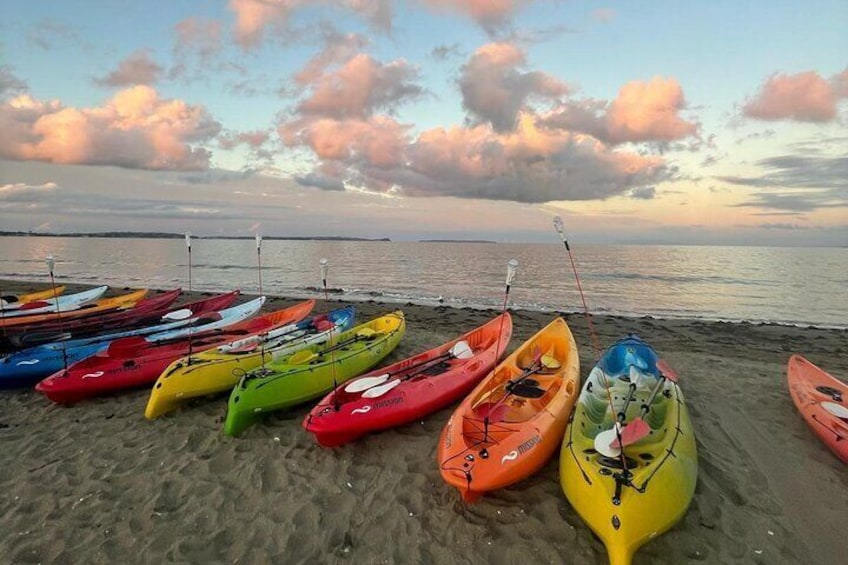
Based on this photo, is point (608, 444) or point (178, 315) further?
point (178, 315)

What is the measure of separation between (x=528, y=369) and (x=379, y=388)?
2.91 metres

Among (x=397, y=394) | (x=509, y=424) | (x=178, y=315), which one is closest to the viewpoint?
(x=509, y=424)

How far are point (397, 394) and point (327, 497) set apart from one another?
178 cm

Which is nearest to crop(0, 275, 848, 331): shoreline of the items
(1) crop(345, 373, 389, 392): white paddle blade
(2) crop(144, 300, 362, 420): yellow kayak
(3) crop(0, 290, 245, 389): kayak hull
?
(2) crop(144, 300, 362, 420): yellow kayak

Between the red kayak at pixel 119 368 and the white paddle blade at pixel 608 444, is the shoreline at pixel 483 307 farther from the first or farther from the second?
the white paddle blade at pixel 608 444

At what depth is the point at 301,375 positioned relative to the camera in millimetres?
7102

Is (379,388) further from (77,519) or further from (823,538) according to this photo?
(823,538)

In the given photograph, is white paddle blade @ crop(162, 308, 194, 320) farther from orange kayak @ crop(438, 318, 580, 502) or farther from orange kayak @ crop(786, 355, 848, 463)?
orange kayak @ crop(786, 355, 848, 463)

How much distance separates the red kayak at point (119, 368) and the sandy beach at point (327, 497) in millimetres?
318

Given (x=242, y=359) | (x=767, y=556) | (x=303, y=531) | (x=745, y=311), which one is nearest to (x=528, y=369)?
(x=767, y=556)

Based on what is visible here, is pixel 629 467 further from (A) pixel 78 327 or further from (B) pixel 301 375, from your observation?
(A) pixel 78 327

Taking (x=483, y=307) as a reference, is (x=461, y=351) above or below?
above

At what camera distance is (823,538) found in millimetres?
4441

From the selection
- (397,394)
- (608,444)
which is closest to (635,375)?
(608,444)
